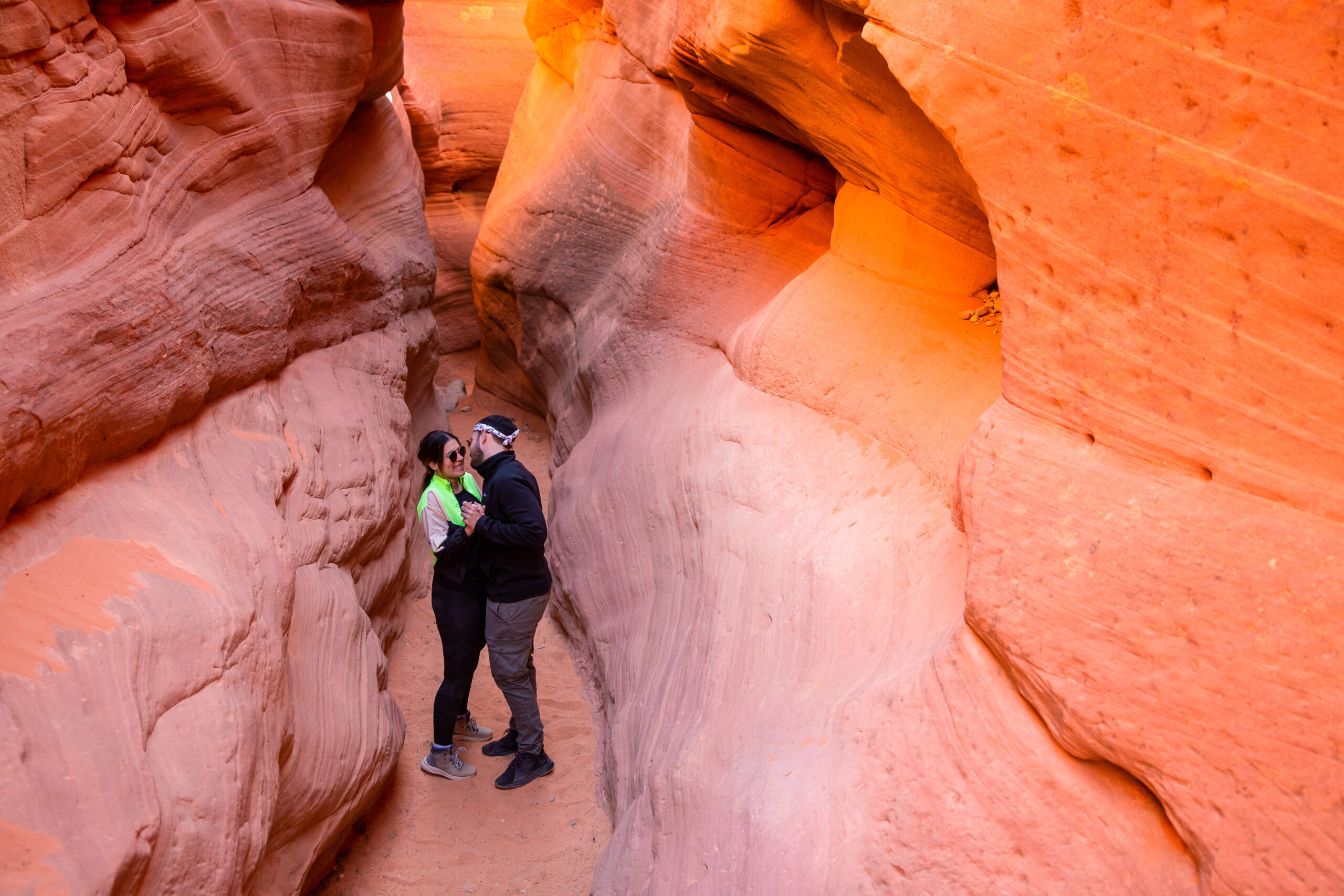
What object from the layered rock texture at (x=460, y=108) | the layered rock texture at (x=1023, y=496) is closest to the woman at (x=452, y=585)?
the layered rock texture at (x=1023, y=496)

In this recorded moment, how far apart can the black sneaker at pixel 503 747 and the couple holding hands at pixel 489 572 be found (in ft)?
0.50

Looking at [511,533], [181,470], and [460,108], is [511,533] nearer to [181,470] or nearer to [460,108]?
[181,470]

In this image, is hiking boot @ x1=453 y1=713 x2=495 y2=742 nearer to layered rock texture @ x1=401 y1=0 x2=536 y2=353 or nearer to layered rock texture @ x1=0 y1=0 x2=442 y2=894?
layered rock texture @ x1=0 y1=0 x2=442 y2=894

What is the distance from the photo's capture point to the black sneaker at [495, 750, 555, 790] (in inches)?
183

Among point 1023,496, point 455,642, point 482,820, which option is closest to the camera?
point 1023,496

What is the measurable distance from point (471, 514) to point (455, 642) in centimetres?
71

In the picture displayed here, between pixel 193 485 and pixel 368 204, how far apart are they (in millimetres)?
3865

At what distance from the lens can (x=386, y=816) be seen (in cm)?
447

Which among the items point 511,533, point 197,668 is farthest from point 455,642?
point 197,668

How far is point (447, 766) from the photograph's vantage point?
4.75 m

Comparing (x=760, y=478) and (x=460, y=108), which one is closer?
(x=760, y=478)

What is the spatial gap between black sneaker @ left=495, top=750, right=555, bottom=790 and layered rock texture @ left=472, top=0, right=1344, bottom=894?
374 mm

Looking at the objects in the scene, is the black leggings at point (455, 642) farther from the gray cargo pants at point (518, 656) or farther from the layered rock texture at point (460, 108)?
the layered rock texture at point (460, 108)

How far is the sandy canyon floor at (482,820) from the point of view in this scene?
4.16 meters
